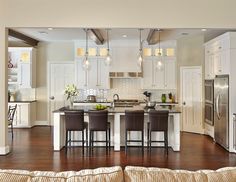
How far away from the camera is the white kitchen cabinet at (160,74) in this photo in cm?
1043

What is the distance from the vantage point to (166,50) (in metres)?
10.5

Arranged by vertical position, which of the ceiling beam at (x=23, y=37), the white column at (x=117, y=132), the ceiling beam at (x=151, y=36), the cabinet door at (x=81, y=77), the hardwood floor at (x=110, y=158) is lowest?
the hardwood floor at (x=110, y=158)

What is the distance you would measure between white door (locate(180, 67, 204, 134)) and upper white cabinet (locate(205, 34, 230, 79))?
2.22 feet

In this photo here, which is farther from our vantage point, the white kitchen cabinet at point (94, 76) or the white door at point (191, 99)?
the white kitchen cabinet at point (94, 76)

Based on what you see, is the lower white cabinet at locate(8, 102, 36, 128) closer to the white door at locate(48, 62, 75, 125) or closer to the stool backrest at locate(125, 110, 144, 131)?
the white door at locate(48, 62, 75, 125)

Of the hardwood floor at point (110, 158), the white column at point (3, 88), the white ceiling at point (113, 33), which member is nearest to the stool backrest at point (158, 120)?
the hardwood floor at point (110, 158)

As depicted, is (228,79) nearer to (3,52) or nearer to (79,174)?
(3,52)

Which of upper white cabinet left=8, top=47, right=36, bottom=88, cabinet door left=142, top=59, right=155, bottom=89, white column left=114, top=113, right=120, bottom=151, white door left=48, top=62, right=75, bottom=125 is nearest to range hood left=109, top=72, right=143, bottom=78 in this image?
cabinet door left=142, top=59, right=155, bottom=89

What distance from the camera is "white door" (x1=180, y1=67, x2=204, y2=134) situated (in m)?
9.33

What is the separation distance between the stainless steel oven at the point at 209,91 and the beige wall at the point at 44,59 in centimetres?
498

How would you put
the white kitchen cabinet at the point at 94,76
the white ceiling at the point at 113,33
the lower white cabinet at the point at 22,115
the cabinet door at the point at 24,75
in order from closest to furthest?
1. the white ceiling at the point at 113,33
2. the lower white cabinet at the point at 22,115
3. the white kitchen cabinet at the point at 94,76
4. the cabinet door at the point at 24,75

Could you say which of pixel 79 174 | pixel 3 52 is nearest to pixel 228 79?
pixel 3 52

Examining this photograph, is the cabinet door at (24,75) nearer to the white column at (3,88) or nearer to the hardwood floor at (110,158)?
the hardwood floor at (110,158)

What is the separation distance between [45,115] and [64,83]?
4.52 ft
